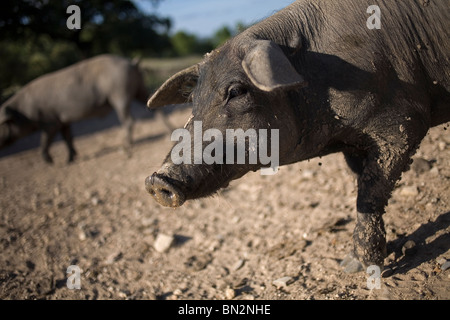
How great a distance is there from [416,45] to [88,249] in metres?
3.92

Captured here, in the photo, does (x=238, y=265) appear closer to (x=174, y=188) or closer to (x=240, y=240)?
(x=240, y=240)

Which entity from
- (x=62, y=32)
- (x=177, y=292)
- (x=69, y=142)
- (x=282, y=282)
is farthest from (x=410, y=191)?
(x=62, y=32)

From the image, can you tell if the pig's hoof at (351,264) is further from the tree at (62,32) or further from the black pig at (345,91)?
the tree at (62,32)

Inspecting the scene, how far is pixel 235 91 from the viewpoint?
2.65 m

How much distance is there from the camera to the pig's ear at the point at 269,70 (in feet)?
7.86

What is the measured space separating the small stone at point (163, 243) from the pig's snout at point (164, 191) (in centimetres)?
197

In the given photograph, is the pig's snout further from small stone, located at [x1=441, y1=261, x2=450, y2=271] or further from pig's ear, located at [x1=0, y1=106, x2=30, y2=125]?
pig's ear, located at [x1=0, y1=106, x2=30, y2=125]

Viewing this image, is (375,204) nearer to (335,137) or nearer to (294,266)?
(335,137)

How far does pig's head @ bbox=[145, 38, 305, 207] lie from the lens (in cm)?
246

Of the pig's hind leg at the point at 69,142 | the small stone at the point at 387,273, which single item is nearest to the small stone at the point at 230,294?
the small stone at the point at 387,273

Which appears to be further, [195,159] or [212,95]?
[212,95]

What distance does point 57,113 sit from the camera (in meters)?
9.50

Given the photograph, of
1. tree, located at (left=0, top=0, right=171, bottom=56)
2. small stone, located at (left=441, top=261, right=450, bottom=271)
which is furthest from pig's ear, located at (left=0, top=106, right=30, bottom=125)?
small stone, located at (left=441, top=261, right=450, bottom=271)
